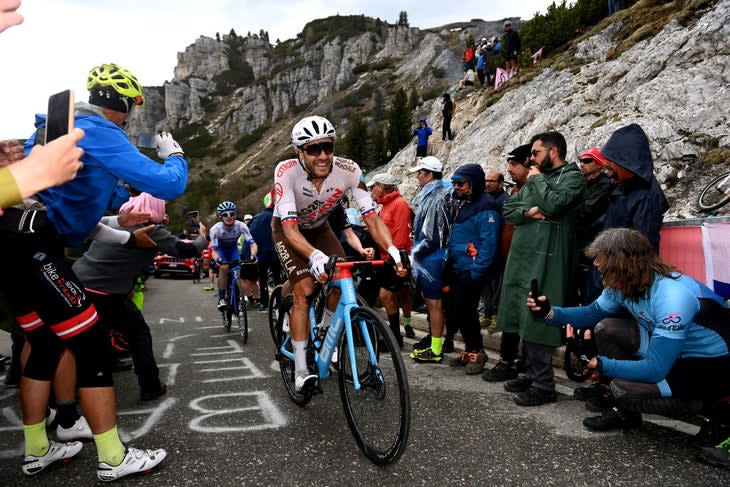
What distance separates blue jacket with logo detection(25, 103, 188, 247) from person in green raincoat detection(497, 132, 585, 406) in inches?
121

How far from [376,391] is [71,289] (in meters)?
1.92

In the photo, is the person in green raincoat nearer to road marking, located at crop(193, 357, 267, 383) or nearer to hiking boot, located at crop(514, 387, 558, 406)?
hiking boot, located at crop(514, 387, 558, 406)

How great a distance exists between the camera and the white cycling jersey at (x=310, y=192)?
11.7 feet

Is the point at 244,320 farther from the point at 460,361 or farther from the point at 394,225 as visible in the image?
the point at 460,361

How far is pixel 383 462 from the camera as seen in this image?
2623 mm

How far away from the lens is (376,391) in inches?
111

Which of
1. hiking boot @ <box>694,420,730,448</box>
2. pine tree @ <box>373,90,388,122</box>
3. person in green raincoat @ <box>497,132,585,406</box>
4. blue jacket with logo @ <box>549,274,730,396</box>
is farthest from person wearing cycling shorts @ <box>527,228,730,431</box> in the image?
pine tree @ <box>373,90,388,122</box>

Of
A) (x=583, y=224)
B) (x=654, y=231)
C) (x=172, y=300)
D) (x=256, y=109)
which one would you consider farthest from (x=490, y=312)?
(x=256, y=109)

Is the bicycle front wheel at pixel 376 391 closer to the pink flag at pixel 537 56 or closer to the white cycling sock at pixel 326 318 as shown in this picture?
the white cycling sock at pixel 326 318

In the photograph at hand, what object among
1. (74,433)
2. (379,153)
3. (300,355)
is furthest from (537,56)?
(74,433)

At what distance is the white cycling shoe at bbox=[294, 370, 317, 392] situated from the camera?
138 inches

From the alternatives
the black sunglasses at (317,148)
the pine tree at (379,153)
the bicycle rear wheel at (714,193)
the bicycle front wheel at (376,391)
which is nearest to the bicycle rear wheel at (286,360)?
the bicycle front wheel at (376,391)

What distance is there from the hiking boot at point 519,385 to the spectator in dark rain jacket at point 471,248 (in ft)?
1.84

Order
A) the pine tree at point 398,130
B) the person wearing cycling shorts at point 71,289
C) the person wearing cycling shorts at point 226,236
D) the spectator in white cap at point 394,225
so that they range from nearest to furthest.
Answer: the person wearing cycling shorts at point 71,289
the spectator in white cap at point 394,225
the person wearing cycling shorts at point 226,236
the pine tree at point 398,130
